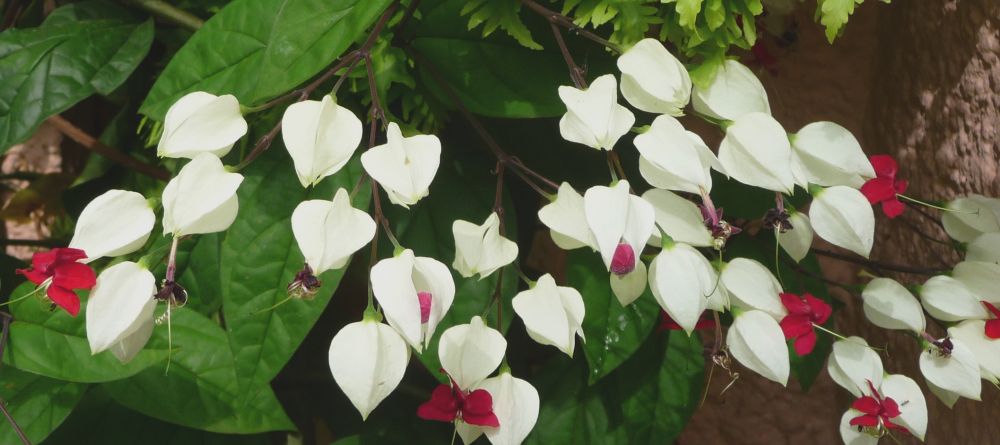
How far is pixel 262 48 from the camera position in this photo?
0.64 metres

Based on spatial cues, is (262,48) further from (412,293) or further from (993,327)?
(993,327)

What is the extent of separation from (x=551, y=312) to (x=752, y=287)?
138mm

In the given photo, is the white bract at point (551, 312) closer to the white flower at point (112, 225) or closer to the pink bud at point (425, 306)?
the pink bud at point (425, 306)

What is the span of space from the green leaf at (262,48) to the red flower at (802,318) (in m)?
→ 0.31

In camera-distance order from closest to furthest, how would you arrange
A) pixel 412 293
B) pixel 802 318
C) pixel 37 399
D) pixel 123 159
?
1. pixel 412 293
2. pixel 802 318
3. pixel 37 399
4. pixel 123 159

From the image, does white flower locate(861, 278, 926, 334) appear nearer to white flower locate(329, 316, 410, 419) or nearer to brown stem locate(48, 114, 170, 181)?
white flower locate(329, 316, 410, 419)

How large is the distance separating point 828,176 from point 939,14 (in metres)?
0.28

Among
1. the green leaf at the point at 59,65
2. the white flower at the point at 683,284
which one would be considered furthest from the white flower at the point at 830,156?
the green leaf at the point at 59,65

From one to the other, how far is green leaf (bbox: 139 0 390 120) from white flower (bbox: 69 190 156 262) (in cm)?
10

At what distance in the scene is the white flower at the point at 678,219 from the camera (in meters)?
0.55

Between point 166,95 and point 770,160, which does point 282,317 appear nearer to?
point 166,95

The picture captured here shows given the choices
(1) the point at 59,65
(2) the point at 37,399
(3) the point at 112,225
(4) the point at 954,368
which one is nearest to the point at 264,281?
(3) the point at 112,225

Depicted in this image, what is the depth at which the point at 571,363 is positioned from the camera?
76 centimetres

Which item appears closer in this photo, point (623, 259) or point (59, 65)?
point (623, 259)
